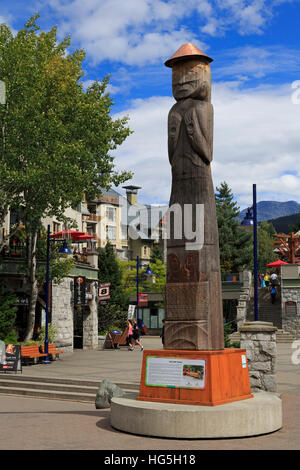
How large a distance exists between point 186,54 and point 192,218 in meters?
3.06

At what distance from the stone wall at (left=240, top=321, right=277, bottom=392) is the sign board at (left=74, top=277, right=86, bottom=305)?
18.5 meters

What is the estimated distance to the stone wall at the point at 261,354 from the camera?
571 inches

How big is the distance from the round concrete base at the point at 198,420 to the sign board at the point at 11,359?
10.4m

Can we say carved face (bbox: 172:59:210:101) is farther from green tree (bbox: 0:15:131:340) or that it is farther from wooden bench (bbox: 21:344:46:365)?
wooden bench (bbox: 21:344:46:365)

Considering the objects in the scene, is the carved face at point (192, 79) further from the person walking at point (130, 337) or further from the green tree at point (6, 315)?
the person walking at point (130, 337)

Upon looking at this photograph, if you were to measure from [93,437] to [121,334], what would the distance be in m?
25.4

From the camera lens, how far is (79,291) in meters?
32.3

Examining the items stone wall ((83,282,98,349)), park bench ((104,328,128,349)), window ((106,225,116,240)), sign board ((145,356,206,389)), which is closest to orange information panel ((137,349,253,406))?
sign board ((145,356,206,389))

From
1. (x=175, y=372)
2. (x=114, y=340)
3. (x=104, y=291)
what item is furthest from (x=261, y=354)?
(x=104, y=291)

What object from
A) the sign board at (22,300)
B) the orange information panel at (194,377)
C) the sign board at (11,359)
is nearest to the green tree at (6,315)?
the sign board at (22,300)

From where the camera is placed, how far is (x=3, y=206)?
2406 centimetres

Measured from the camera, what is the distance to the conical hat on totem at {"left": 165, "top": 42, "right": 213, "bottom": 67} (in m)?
10.8

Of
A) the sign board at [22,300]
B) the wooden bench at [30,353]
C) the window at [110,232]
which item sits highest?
the window at [110,232]

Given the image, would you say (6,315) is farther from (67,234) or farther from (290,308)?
(290,308)
